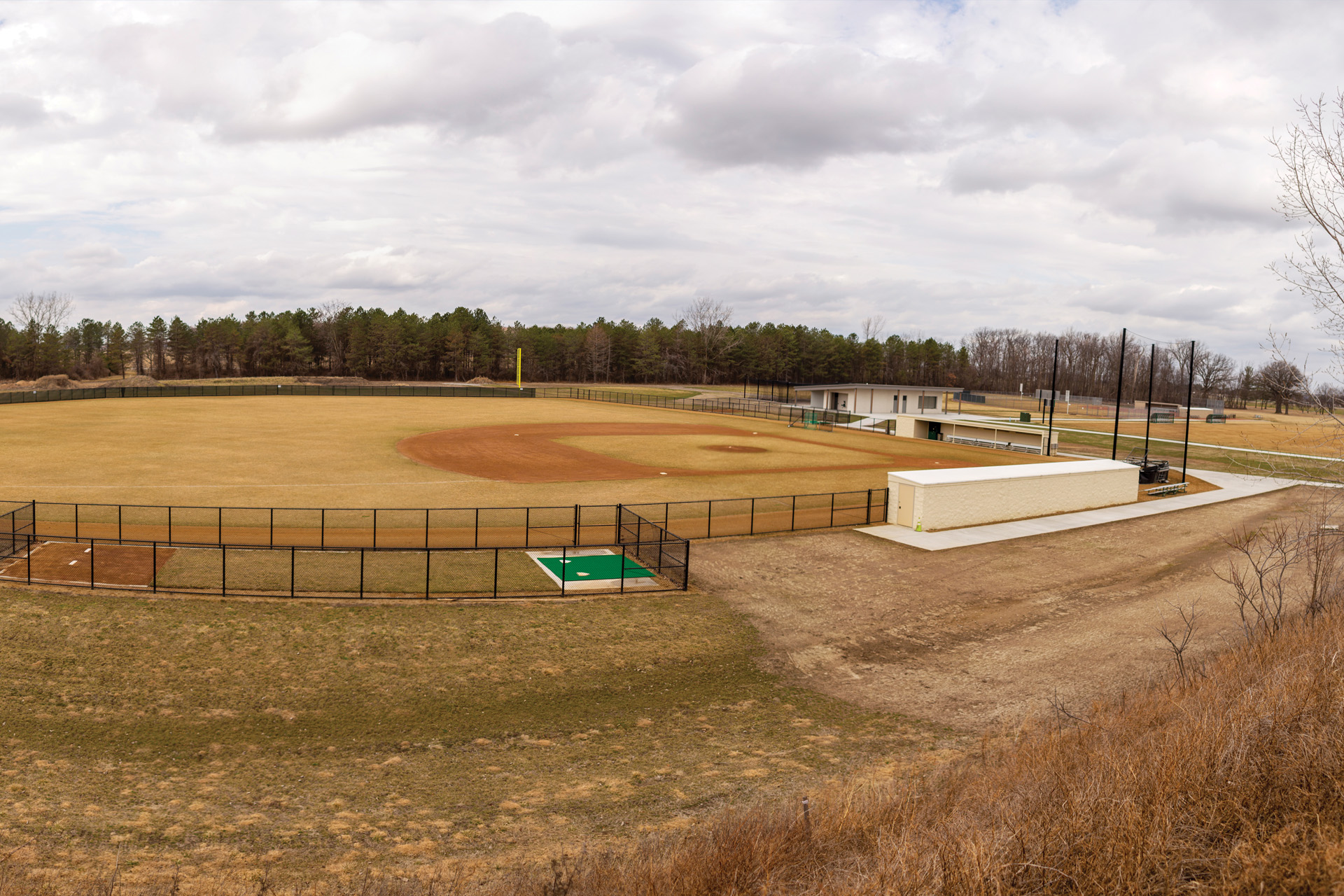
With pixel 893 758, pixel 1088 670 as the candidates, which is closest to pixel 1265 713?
pixel 893 758

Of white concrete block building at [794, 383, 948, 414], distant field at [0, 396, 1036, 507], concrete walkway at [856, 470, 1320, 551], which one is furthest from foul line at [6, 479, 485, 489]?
white concrete block building at [794, 383, 948, 414]

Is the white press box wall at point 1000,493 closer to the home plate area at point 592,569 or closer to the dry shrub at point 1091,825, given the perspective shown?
the home plate area at point 592,569

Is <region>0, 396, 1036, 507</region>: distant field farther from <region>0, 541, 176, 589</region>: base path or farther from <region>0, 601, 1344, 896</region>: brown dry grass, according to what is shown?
<region>0, 601, 1344, 896</region>: brown dry grass

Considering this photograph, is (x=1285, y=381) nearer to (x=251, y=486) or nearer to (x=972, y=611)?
(x=972, y=611)

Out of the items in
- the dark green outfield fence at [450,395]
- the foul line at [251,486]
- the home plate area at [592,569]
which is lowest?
the home plate area at [592,569]

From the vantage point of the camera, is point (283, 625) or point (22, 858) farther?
point (283, 625)

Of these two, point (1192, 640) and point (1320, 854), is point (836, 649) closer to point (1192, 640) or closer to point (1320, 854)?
point (1192, 640)

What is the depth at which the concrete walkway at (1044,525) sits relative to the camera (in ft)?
99.3

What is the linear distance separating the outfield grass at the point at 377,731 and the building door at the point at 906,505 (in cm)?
1389

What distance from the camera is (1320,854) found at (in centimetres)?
675

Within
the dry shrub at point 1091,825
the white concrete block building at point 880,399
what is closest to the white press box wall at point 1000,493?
the dry shrub at point 1091,825

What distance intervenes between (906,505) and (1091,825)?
25.4 meters

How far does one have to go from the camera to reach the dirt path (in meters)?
16.9

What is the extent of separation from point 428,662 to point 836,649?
951 cm
